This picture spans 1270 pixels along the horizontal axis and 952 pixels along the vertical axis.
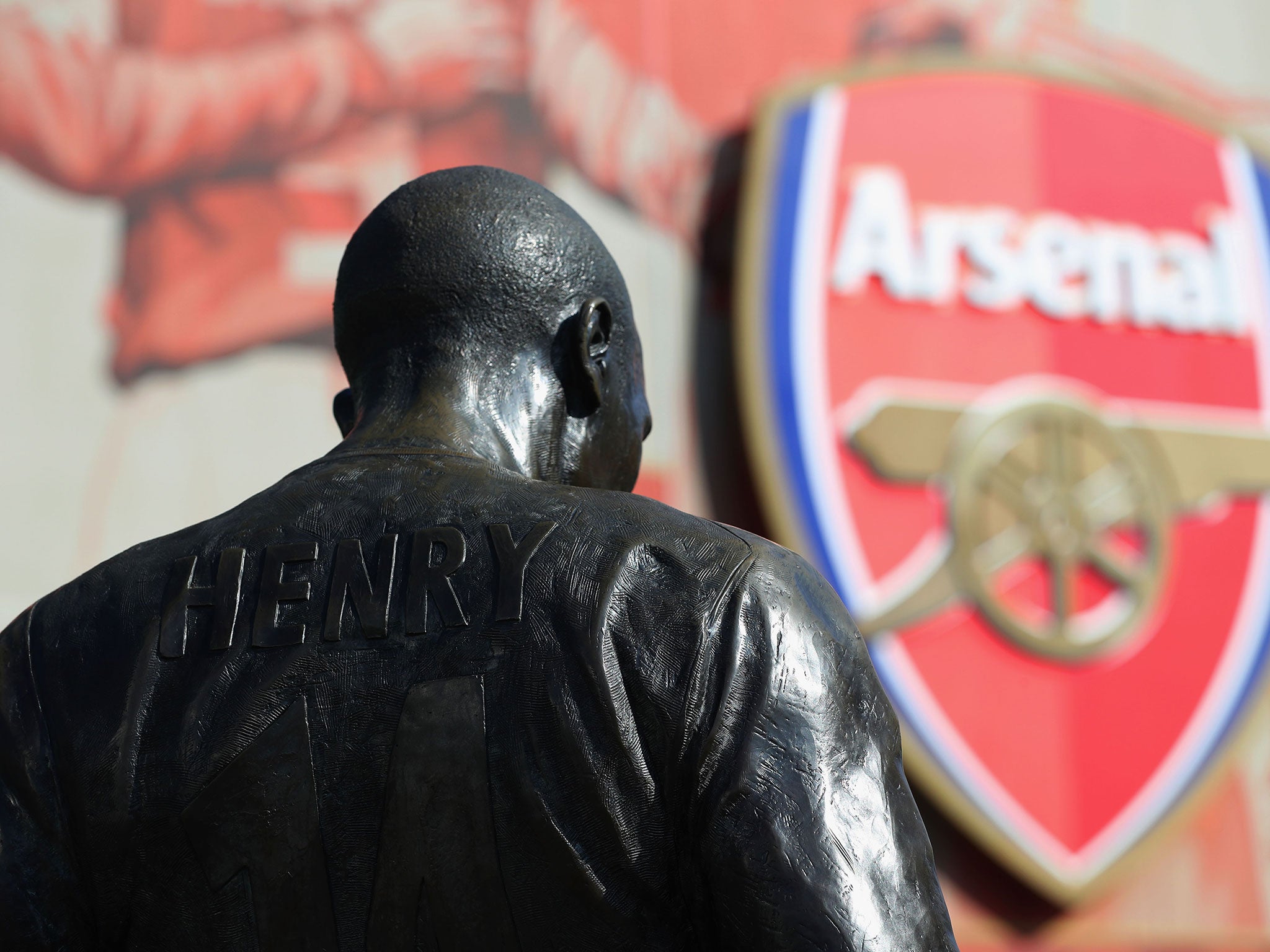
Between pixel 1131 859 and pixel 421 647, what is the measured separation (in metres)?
4.76

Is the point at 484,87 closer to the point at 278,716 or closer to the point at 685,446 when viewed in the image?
the point at 685,446

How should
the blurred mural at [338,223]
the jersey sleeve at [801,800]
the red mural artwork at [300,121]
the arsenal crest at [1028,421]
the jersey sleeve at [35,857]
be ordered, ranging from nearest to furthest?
the jersey sleeve at [801,800] → the jersey sleeve at [35,857] → the blurred mural at [338,223] → the red mural artwork at [300,121] → the arsenal crest at [1028,421]

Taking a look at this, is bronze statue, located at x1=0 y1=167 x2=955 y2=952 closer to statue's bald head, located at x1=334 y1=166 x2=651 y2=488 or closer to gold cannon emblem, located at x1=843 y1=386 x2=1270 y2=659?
statue's bald head, located at x1=334 y1=166 x2=651 y2=488

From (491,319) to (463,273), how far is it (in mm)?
41

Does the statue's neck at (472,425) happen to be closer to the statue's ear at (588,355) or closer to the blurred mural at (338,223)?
the statue's ear at (588,355)

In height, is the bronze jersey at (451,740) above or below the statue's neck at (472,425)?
below

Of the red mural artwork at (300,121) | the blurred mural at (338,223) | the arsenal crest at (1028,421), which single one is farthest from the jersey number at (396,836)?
the arsenal crest at (1028,421)

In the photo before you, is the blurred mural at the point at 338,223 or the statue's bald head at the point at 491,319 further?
the blurred mural at the point at 338,223

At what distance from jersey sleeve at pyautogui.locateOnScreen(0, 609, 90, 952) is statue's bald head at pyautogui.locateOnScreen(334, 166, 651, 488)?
33 cm

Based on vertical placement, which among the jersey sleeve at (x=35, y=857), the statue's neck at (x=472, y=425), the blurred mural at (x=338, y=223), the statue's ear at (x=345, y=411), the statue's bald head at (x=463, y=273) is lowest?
the jersey sleeve at (x=35, y=857)

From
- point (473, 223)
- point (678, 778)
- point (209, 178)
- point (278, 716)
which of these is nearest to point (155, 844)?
point (278, 716)

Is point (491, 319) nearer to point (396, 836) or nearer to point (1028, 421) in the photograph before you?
point (396, 836)

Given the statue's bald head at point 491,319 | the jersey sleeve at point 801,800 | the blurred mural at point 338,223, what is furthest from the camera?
the blurred mural at point 338,223

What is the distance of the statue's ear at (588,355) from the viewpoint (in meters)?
1.28
